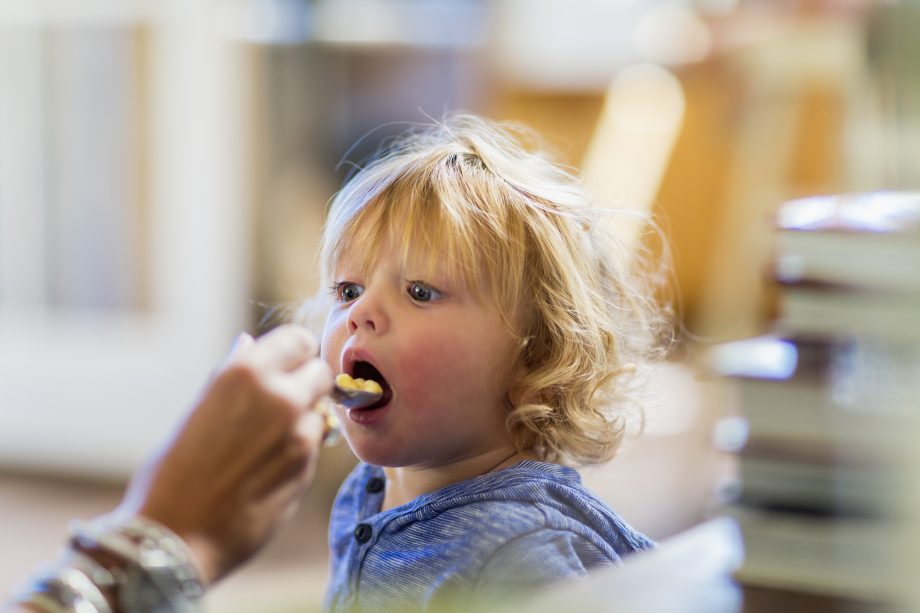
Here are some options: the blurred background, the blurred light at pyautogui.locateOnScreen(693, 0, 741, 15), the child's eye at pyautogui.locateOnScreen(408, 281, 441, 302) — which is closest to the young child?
the child's eye at pyautogui.locateOnScreen(408, 281, 441, 302)

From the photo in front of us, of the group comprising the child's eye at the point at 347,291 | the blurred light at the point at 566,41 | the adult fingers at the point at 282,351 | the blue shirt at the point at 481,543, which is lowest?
the blue shirt at the point at 481,543

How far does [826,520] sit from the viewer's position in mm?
456

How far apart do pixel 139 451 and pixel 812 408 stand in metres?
2.29

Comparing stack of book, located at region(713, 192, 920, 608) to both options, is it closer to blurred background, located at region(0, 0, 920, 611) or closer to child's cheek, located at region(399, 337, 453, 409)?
child's cheek, located at region(399, 337, 453, 409)

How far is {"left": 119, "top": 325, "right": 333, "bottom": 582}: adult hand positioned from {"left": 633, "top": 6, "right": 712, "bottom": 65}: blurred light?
203 cm

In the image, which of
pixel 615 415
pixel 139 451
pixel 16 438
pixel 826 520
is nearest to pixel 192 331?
pixel 139 451

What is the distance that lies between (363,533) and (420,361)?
0.11 metres

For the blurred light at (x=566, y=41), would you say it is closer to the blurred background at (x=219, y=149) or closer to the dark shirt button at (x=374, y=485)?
the blurred background at (x=219, y=149)

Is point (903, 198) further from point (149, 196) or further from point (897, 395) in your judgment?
point (149, 196)

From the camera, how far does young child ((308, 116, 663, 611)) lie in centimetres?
51

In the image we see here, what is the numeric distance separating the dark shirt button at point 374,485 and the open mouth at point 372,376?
122 mm

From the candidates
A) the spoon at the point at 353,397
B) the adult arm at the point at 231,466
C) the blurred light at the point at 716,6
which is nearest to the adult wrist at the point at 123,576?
the adult arm at the point at 231,466

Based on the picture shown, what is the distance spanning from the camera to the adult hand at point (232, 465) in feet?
1.18

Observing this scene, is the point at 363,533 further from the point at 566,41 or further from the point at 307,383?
the point at 566,41
